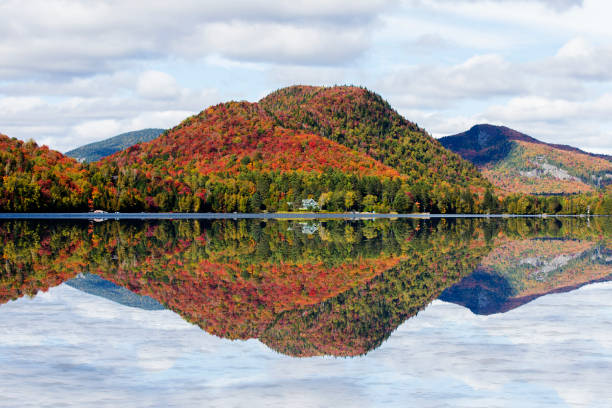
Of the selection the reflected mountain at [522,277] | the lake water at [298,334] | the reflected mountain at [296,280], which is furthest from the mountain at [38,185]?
the reflected mountain at [522,277]

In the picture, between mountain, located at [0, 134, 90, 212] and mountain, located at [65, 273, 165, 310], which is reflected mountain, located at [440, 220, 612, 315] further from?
mountain, located at [0, 134, 90, 212]

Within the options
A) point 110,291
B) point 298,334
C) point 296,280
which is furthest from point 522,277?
Result: point 110,291

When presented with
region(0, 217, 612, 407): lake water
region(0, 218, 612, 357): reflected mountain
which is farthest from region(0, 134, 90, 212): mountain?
region(0, 217, 612, 407): lake water

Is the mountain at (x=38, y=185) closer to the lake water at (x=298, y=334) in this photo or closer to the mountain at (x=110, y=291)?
the lake water at (x=298, y=334)

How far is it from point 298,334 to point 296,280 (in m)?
10.9

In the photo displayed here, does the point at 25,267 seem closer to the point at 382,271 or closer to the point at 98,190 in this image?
the point at 382,271

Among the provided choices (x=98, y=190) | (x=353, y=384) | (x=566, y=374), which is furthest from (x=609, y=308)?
(x=98, y=190)

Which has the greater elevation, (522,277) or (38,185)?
(38,185)

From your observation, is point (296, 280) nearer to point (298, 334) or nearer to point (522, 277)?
point (298, 334)

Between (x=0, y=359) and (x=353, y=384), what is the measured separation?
8348mm

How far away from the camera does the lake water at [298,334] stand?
13.1 meters

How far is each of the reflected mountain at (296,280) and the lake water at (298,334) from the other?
112 millimetres

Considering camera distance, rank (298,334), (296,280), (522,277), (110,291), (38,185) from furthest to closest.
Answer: (38,185) → (522,277) → (296,280) → (110,291) → (298,334)

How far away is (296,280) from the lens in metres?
29.3
